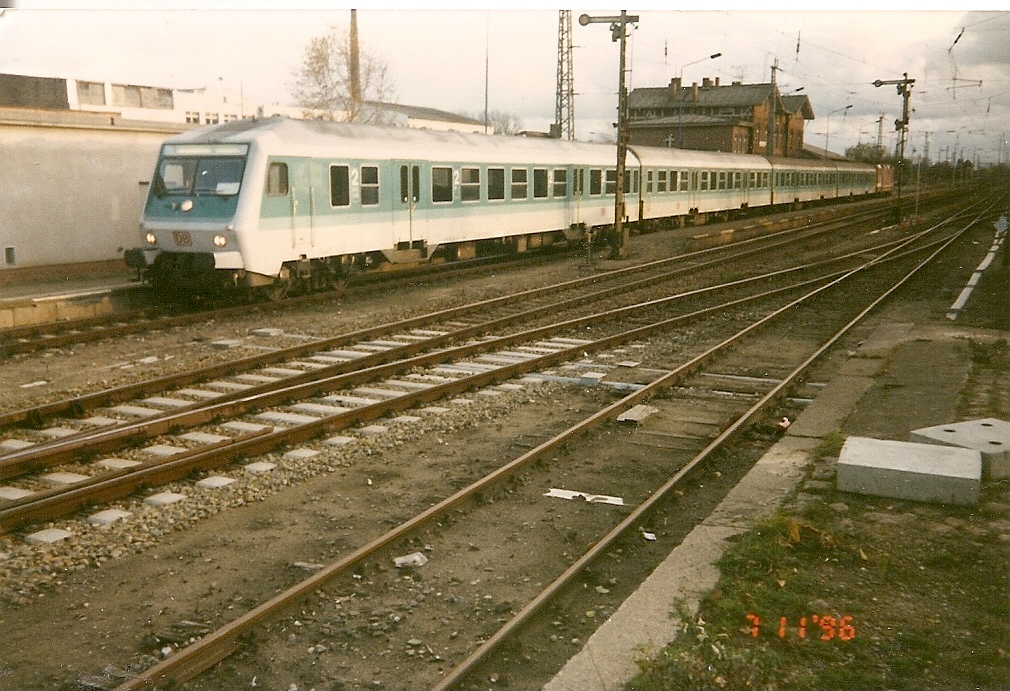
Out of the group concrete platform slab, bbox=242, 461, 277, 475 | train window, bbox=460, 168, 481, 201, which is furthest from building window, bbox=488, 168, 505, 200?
concrete platform slab, bbox=242, 461, 277, 475

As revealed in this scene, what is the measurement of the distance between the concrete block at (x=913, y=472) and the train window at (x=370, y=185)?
11.8 meters

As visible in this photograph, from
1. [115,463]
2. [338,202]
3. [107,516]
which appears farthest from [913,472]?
[338,202]

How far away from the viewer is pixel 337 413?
850cm

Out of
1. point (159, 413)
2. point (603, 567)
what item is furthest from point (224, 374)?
point (603, 567)

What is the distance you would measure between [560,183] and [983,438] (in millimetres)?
17616

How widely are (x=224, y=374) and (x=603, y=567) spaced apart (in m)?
6.44

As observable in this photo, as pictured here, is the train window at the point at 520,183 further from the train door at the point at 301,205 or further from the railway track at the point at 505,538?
the railway track at the point at 505,538

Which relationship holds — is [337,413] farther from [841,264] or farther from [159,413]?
[841,264]

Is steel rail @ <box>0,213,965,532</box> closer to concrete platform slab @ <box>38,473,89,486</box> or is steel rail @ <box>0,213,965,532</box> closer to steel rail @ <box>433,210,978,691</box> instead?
concrete platform slab @ <box>38,473,89,486</box>

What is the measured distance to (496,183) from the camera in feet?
67.6

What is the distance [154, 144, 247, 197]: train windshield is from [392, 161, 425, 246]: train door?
3915mm

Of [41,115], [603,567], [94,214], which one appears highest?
[41,115]

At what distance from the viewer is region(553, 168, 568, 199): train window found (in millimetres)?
23453

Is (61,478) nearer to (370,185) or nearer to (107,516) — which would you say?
(107,516)
